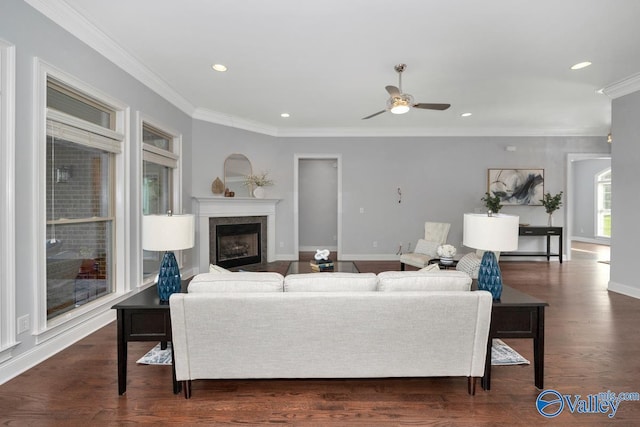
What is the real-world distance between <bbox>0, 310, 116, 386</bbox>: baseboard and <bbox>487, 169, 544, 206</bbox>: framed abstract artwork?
6975mm

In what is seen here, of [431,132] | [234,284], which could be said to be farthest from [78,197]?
[431,132]

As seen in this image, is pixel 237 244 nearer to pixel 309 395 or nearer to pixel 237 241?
pixel 237 241

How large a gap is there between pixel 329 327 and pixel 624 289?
4.76 metres

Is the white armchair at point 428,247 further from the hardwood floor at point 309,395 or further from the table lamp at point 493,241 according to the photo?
the table lamp at point 493,241

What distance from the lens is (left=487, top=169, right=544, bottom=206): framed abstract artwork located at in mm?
6711

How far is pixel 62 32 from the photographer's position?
8.79 feet

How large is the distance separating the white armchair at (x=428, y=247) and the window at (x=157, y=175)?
3.70 meters

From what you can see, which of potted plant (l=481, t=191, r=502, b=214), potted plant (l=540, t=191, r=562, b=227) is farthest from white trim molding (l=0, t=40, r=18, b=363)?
potted plant (l=540, t=191, r=562, b=227)

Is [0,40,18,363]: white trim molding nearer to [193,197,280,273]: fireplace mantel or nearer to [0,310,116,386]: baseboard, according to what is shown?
[0,310,116,386]: baseboard

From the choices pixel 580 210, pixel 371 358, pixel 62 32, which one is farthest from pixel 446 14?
pixel 580 210

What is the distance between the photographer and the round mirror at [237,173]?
235 inches

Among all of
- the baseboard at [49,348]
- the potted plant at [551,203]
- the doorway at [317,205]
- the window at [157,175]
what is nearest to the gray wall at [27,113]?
the baseboard at [49,348]

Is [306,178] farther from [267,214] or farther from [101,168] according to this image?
[101,168]

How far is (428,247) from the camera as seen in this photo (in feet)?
17.4
